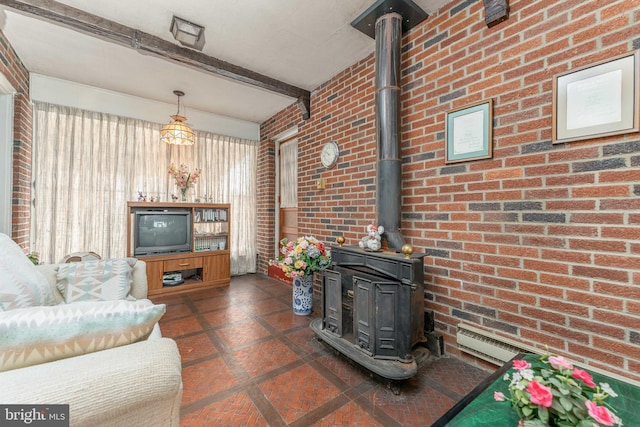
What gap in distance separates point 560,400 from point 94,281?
2.45 m

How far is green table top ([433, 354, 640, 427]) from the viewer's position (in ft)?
2.92

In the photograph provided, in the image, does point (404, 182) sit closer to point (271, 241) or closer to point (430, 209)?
point (430, 209)

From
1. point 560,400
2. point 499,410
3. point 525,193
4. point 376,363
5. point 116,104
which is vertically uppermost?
point 116,104

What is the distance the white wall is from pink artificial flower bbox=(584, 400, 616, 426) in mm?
4832

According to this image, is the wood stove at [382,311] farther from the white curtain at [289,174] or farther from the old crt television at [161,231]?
the old crt television at [161,231]

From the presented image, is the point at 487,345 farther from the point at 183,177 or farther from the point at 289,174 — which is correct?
the point at 183,177

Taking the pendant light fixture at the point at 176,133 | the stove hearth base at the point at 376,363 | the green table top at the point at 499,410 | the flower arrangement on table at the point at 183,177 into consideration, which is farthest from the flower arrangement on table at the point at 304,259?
the flower arrangement on table at the point at 183,177

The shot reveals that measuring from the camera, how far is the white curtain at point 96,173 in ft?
10.6

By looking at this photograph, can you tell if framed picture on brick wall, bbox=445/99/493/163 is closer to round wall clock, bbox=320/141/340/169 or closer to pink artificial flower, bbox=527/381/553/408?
round wall clock, bbox=320/141/340/169

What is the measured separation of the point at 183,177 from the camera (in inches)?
157

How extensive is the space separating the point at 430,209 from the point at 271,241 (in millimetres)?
3001

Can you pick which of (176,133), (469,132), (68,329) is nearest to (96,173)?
(176,133)

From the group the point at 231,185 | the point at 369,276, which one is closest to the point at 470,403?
the point at 369,276

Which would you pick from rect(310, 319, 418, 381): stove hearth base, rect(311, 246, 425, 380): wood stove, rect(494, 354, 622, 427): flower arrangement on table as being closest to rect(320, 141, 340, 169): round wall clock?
rect(311, 246, 425, 380): wood stove
